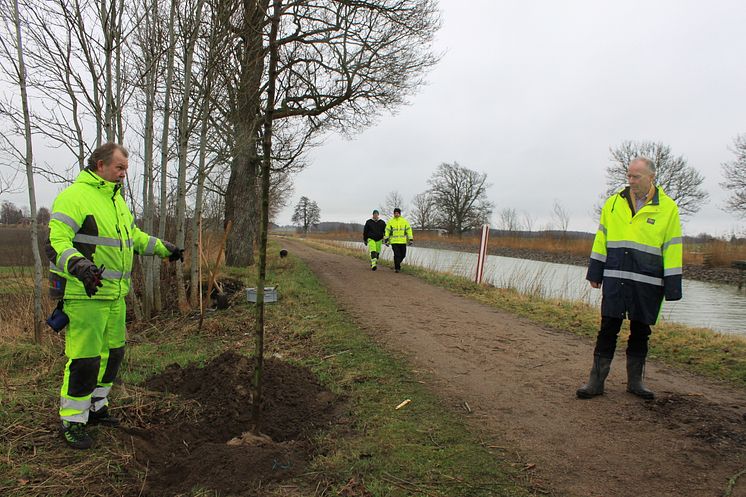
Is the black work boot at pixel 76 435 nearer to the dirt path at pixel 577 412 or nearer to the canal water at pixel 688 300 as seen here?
the dirt path at pixel 577 412

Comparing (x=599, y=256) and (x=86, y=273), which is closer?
(x=86, y=273)

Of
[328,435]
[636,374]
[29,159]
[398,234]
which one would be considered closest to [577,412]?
[636,374]

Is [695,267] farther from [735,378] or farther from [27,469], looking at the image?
[27,469]

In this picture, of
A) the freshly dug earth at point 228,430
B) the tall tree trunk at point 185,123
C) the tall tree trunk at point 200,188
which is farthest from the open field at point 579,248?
the freshly dug earth at point 228,430

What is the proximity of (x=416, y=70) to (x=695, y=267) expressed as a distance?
2027cm

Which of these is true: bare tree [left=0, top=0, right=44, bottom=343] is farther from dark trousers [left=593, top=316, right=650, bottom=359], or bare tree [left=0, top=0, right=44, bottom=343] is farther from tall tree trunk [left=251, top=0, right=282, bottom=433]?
dark trousers [left=593, top=316, right=650, bottom=359]

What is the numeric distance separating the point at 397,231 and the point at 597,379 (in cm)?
1024

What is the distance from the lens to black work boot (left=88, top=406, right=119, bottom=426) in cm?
340

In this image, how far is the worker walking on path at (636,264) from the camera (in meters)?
3.83

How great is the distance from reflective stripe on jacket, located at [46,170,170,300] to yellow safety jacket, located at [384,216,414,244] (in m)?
10.8

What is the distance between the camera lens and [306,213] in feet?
297

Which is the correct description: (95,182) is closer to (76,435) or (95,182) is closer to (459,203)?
(76,435)

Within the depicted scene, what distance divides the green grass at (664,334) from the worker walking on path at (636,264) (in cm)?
159

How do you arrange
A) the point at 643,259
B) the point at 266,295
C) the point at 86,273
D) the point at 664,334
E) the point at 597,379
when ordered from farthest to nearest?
the point at 266,295 → the point at 664,334 → the point at 597,379 → the point at 643,259 → the point at 86,273
